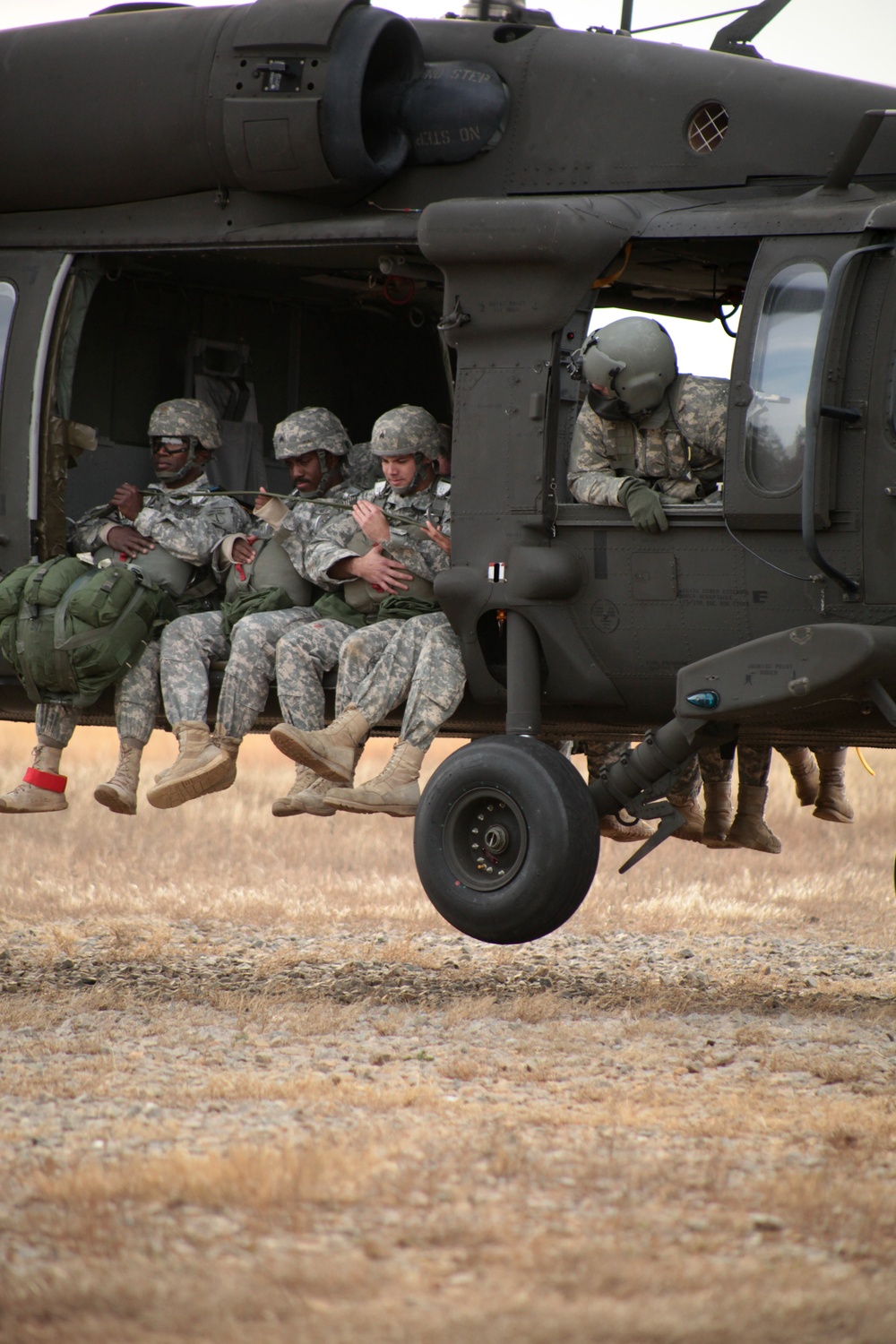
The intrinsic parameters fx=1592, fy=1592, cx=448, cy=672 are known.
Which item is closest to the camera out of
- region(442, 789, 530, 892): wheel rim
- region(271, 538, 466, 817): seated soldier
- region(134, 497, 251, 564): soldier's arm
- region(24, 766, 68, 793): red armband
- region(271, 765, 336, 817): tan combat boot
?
region(442, 789, 530, 892): wheel rim

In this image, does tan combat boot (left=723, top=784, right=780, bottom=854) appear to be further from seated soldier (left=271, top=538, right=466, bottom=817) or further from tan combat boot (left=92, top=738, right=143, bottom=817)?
tan combat boot (left=92, top=738, right=143, bottom=817)

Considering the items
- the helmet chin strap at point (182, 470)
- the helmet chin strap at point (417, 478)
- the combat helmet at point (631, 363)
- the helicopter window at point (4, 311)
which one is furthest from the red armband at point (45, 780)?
the combat helmet at point (631, 363)

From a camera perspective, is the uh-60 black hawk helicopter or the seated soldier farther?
the seated soldier

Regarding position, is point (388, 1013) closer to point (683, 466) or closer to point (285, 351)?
point (683, 466)

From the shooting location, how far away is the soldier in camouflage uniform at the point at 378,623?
650 centimetres

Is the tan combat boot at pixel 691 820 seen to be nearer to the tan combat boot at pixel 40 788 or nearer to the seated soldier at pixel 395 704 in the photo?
the seated soldier at pixel 395 704

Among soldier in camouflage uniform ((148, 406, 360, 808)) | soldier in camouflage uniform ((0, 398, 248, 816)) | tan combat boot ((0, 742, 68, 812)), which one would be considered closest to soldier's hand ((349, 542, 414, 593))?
soldier in camouflage uniform ((148, 406, 360, 808))

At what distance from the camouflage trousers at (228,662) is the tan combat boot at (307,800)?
1.35 ft

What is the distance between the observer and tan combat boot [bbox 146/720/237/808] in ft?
21.7

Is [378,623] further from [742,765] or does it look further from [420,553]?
[742,765]

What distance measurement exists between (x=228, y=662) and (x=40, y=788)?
3.71ft

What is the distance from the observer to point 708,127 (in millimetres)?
6418

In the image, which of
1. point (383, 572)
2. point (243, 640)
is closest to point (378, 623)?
point (383, 572)

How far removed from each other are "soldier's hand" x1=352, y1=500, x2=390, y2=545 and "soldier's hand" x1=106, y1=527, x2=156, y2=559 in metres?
1.22
